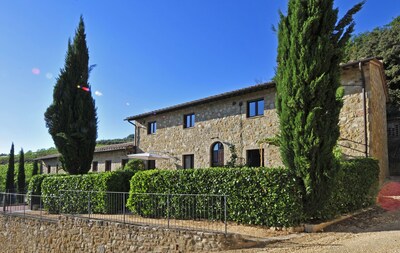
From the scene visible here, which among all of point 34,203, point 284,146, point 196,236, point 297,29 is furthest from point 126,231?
point 34,203

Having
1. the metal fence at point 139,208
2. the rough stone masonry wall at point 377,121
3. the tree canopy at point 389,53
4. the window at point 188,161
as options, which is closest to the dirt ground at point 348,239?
the metal fence at point 139,208

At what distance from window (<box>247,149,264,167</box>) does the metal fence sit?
6.90 meters

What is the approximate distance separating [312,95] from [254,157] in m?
8.25

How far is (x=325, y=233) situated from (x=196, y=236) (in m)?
3.30

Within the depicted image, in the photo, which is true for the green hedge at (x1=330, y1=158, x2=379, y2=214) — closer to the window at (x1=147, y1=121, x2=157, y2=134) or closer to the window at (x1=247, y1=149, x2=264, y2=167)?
the window at (x1=247, y1=149, x2=264, y2=167)

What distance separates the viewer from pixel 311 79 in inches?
370

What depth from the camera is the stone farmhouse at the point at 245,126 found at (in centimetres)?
1376

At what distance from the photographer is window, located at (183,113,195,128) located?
20734 mm

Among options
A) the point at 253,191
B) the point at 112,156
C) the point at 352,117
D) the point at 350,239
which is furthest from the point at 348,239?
the point at 112,156

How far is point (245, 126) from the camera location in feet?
57.6

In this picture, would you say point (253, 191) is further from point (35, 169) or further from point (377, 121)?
point (35, 169)

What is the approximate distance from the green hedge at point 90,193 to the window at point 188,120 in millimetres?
7017

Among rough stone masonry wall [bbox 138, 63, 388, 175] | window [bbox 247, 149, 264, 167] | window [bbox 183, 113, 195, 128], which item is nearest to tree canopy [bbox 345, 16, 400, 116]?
rough stone masonry wall [bbox 138, 63, 388, 175]

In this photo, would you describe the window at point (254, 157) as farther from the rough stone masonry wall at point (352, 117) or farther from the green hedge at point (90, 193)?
the green hedge at point (90, 193)
